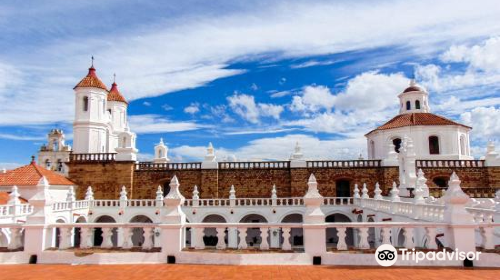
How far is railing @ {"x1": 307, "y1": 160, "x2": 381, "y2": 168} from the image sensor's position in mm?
31094

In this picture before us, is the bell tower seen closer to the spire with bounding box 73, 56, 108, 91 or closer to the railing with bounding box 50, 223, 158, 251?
the spire with bounding box 73, 56, 108, 91

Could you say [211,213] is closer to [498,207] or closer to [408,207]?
[408,207]

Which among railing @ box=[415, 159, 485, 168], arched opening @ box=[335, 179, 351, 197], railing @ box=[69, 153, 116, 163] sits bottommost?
arched opening @ box=[335, 179, 351, 197]

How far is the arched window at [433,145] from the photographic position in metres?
33.4

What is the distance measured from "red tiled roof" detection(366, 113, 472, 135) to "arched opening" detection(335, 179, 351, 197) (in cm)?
704

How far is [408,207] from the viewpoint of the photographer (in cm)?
1681

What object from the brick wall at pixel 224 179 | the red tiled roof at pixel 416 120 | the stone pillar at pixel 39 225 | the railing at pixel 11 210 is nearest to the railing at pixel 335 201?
the brick wall at pixel 224 179

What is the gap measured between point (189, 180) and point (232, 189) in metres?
4.42

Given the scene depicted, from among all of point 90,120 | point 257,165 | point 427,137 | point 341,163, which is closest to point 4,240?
point 90,120

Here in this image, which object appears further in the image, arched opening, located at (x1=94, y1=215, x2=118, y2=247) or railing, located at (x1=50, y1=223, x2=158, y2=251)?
arched opening, located at (x1=94, y1=215, x2=118, y2=247)

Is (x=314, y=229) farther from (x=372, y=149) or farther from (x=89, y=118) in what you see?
(x=372, y=149)

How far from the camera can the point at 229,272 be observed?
25.0 feet

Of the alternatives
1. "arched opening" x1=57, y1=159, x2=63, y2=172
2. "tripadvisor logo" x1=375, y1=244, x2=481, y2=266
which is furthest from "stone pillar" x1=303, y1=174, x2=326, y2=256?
"arched opening" x1=57, y1=159, x2=63, y2=172

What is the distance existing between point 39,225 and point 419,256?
8311mm
